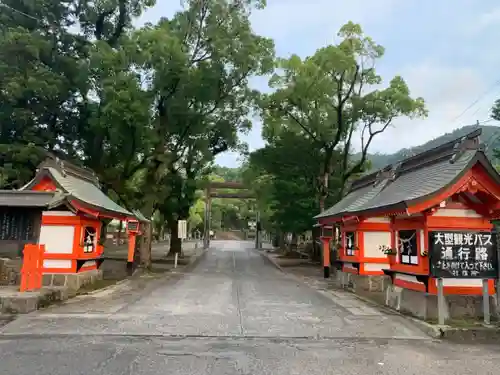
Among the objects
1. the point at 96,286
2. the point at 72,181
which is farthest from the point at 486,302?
the point at 72,181

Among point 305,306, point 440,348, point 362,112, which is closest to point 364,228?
point 305,306

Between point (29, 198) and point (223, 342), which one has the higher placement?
point (29, 198)

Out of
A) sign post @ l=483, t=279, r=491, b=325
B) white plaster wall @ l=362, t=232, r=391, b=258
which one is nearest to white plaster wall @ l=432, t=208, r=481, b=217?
sign post @ l=483, t=279, r=491, b=325

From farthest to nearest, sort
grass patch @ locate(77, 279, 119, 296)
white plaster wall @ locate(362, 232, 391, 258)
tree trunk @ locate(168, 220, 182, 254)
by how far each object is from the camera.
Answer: tree trunk @ locate(168, 220, 182, 254), white plaster wall @ locate(362, 232, 391, 258), grass patch @ locate(77, 279, 119, 296)

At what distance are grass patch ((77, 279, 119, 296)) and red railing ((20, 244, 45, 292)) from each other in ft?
9.07

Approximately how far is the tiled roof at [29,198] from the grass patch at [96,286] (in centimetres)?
347

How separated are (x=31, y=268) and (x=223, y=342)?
7.06 m

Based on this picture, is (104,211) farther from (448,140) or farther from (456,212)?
(448,140)

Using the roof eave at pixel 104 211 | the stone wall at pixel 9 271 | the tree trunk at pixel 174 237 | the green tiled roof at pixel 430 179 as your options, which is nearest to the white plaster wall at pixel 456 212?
the green tiled roof at pixel 430 179

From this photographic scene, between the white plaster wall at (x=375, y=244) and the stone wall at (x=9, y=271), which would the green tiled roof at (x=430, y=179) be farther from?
the stone wall at (x=9, y=271)

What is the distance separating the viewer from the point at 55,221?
1591 centimetres

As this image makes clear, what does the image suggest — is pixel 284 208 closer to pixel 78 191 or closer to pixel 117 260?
pixel 117 260

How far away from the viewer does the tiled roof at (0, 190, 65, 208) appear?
47.3 ft

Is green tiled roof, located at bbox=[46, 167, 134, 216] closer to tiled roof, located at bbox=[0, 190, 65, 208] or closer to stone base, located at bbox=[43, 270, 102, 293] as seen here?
tiled roof, located at bbox=[0, 190, 65, 208]
